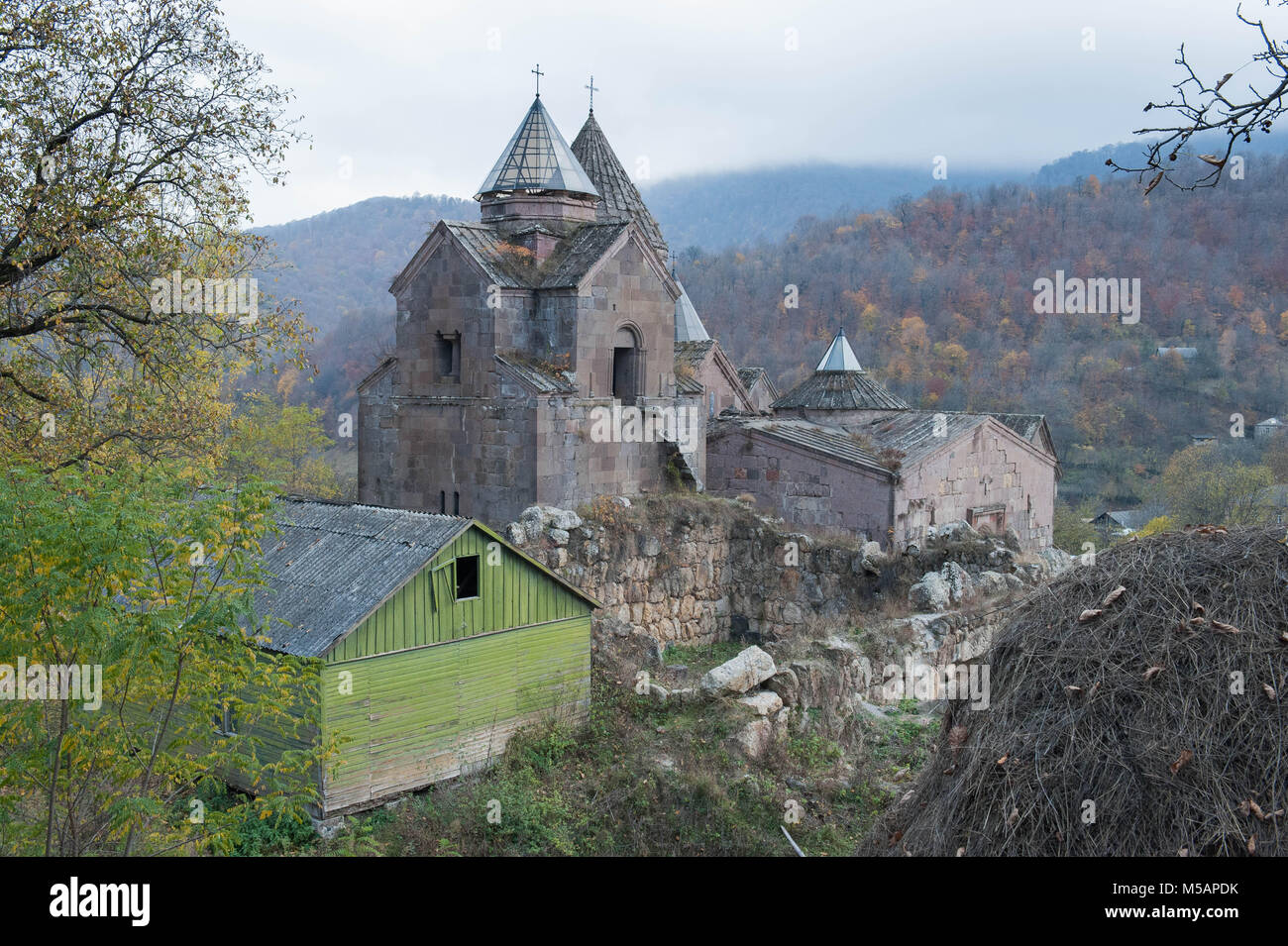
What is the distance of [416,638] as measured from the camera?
34.8 ft

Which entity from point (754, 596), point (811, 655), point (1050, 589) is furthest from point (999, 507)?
point (1050, 589)

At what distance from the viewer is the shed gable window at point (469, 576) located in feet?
36.6

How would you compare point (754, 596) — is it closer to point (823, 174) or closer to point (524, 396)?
point (524, 396)

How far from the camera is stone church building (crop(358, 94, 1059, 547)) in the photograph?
16094 mm

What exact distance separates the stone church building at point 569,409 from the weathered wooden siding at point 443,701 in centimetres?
424

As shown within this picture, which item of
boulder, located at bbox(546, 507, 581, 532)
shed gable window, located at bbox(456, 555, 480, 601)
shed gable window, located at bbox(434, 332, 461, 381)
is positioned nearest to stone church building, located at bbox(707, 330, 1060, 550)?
boulder, located at bbox(546, 507, 581, 532)

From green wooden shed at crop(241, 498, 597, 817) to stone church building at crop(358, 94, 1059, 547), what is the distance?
4.07m

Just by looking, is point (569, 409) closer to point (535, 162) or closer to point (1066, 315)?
point (535, 162)

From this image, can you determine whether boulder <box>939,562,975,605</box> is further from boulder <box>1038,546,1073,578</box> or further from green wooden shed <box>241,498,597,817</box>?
green wooden shed <box>241,498,597,817</box>

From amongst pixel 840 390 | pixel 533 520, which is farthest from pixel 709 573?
pixel 840 390

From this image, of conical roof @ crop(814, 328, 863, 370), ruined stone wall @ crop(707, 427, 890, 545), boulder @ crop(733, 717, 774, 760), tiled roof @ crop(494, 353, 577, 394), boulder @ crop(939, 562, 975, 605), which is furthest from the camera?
conical roof @ crop(814, 328, 863, 370)

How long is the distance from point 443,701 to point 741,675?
10.7 ft

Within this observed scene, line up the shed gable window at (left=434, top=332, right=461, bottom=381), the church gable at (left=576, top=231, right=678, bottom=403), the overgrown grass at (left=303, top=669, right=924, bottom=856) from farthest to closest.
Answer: the shed gable window at (left=434, top=332, right=461, bottom=381) → the church gable at (left=576, top=231, right=678, bottom=403) → the overgrown grass at (left=303, top=669, right=924, bottom=856)

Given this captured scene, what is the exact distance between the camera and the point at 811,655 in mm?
12711
